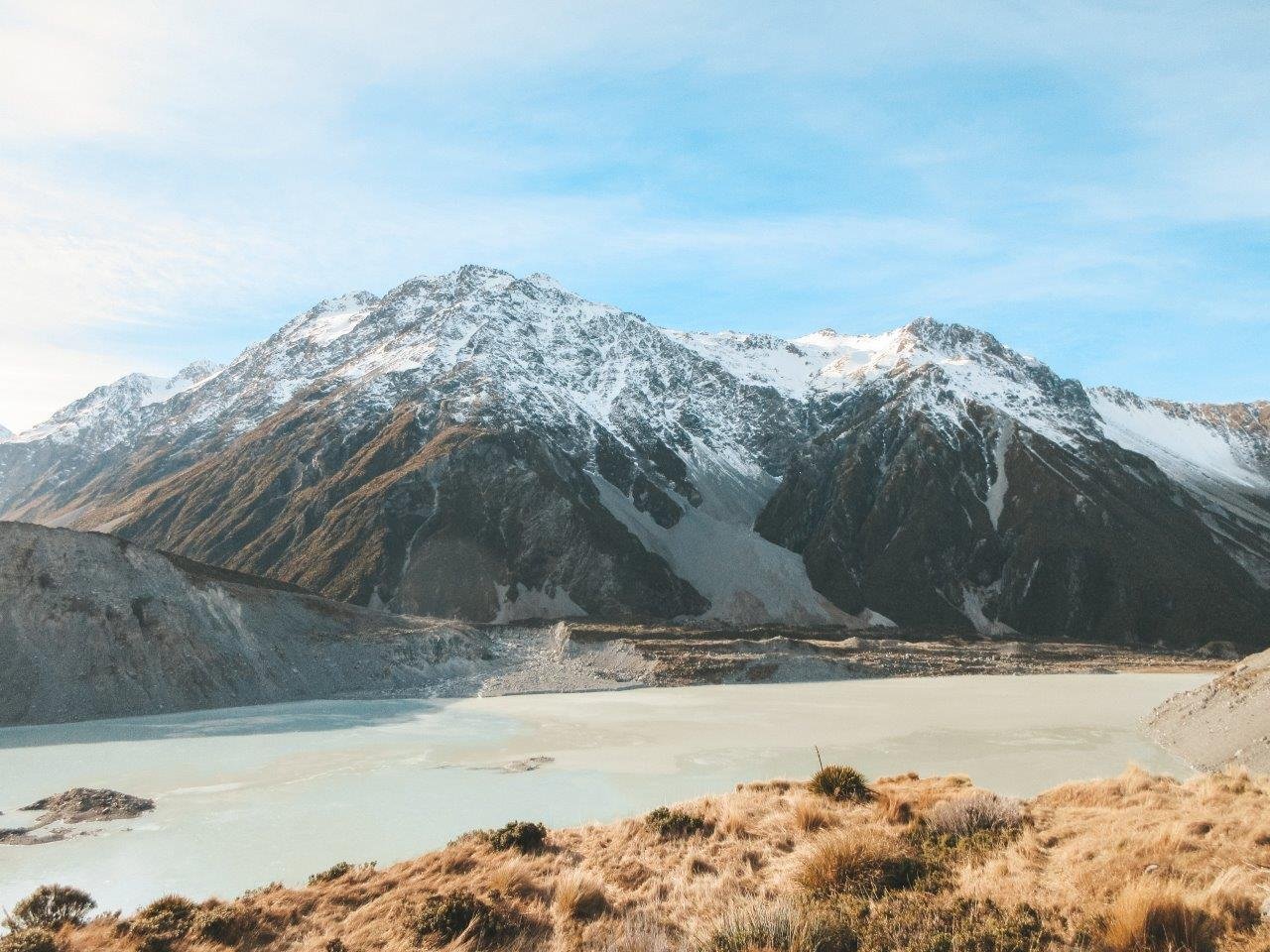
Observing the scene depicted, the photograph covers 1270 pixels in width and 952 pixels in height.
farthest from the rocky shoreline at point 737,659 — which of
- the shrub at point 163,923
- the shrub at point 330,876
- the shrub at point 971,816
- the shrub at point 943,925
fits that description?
the shrub at point 943,925

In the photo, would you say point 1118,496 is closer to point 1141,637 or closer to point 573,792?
point 1141,637

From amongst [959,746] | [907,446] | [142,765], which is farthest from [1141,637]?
[142,765]

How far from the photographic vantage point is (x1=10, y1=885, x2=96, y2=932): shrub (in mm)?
15539

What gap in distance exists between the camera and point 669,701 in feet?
228

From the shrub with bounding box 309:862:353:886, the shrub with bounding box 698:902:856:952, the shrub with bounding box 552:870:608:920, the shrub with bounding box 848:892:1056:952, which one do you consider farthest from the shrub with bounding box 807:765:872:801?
the shrub with bounding box 309:862:353:886

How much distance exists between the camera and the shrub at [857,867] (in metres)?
13.6

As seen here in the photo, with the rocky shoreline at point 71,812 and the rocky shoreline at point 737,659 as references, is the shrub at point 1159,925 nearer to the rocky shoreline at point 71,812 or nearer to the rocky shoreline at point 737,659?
the rocky shoreline at point 71,812

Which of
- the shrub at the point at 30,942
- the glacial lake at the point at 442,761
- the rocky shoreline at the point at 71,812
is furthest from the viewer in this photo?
the rocky shoreline at the point at 71,812

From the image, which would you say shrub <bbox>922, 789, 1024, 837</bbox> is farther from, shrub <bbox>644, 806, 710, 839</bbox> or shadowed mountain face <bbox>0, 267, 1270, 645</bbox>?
shadowed mountain face <bbox>0, 267, 1270, 645</bbox>

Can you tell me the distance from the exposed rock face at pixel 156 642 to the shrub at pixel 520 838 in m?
54.6

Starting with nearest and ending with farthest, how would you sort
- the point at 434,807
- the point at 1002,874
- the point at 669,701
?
the point at 1002,874 < the point at 434,807 < the point at 669,701

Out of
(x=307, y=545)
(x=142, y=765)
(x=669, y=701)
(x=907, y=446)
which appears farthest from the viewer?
(x=907, y=446)

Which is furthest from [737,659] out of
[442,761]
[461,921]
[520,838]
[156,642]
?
[461,921]

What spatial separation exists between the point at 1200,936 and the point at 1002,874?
3767 millimetres
